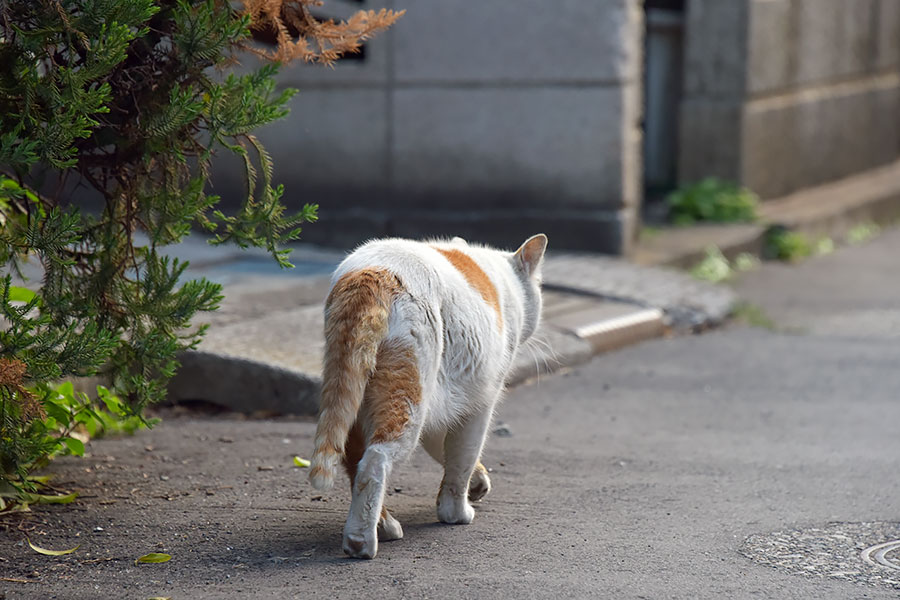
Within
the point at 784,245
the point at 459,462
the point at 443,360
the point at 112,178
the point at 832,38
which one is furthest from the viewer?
the point at 832,38

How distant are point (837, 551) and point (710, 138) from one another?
6238mm

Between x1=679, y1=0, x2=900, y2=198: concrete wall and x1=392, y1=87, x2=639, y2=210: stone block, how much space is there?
5.49ft

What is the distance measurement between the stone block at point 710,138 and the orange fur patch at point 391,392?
655 cm

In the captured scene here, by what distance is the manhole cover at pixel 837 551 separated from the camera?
329 centimetres

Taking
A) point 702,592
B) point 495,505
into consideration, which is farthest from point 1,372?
point 702,592

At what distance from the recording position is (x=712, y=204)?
909 centimetres

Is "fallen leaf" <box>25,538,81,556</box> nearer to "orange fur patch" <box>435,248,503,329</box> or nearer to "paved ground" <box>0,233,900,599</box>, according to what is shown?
"paved ground" <box>0,233,900,599</box>

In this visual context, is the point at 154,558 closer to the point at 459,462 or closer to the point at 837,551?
the point at 459,462

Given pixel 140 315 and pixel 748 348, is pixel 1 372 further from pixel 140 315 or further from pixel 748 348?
pixel 748 348

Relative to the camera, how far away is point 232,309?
602cm

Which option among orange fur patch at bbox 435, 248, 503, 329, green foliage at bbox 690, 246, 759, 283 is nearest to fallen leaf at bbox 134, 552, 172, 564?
Result: orange fur patch at bbox 435, 248, 503, 329

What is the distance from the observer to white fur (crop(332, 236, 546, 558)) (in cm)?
324

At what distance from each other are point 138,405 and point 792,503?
7.38 ft

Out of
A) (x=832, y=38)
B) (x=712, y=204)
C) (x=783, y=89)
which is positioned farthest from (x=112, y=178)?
(x=832, y=38)
